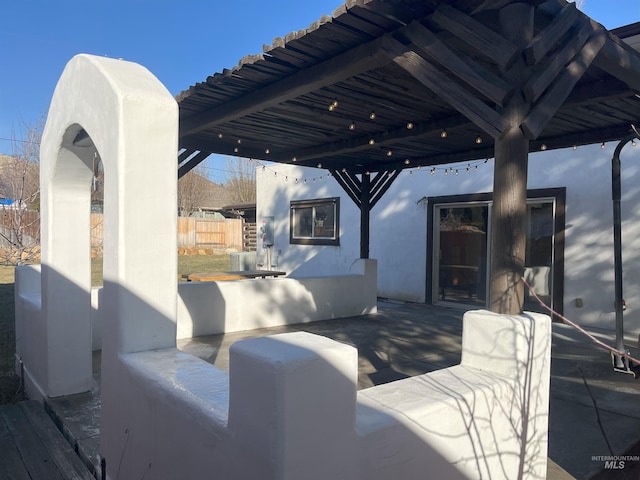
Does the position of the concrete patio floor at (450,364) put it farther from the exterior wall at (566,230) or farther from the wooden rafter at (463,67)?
the wooden rafter at (463,67)

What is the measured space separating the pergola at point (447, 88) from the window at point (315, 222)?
202 inches

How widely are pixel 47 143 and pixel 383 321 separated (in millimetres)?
5448

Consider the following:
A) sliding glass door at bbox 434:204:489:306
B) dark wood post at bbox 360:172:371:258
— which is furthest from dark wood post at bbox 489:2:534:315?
Answer: sliding glass door at bbox 434:204:489:306

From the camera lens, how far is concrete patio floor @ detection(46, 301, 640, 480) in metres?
3.12

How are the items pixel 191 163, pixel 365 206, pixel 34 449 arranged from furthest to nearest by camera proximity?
1. pixel 365 206
2. pixel 191 163
3. pixel 34 449

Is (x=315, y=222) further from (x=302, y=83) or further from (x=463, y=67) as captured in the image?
(x=463, y=67)

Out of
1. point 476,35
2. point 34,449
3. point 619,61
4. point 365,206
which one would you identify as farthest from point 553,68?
point 365,206

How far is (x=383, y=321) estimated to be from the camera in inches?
297

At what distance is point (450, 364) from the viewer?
500 cm

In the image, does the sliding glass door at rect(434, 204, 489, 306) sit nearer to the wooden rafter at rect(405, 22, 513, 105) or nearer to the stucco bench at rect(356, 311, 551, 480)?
the wooden rafter at rect(405, 22, 513, 105)

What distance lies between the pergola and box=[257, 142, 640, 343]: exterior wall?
60.4 inches

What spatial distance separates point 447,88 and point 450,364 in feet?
10.6

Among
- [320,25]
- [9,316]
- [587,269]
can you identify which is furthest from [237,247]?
[320,25]

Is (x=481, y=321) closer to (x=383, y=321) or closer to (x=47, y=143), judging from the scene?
(x=47, y=143)
